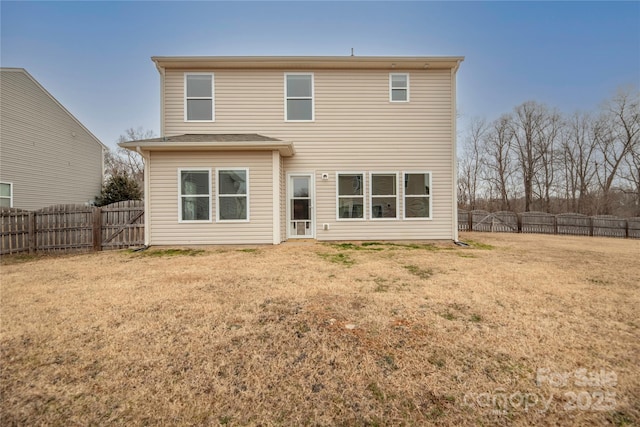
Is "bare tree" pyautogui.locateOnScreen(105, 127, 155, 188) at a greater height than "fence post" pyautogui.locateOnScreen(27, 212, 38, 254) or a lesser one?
greater

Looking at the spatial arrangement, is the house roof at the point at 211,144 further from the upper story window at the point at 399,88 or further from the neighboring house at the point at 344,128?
the upper story window at the point at 399,88

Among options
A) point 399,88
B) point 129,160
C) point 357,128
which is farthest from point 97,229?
point 129,160

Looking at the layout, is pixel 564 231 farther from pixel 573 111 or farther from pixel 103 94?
pixel 103 94

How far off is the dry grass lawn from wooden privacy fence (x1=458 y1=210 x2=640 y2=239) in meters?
11.6

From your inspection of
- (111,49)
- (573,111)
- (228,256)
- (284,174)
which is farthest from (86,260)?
(573,111)

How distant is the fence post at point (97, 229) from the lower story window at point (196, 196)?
9.08 ft

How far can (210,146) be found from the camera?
7.70 meters

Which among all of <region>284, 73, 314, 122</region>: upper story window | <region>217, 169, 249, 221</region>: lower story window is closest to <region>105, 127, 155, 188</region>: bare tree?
<region>217, 169, 249, 221</region>: lower story window

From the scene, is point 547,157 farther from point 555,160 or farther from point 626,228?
point 626,228

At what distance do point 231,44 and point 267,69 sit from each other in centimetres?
498

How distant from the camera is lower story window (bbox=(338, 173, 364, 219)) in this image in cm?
898

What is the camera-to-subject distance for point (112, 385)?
6.49 feet

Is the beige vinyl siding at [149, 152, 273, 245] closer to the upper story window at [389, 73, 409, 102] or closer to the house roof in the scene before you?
the house roof

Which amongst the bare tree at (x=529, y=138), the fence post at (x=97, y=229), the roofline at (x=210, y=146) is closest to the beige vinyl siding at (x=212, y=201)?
the roofline at (x=210, y=146)
